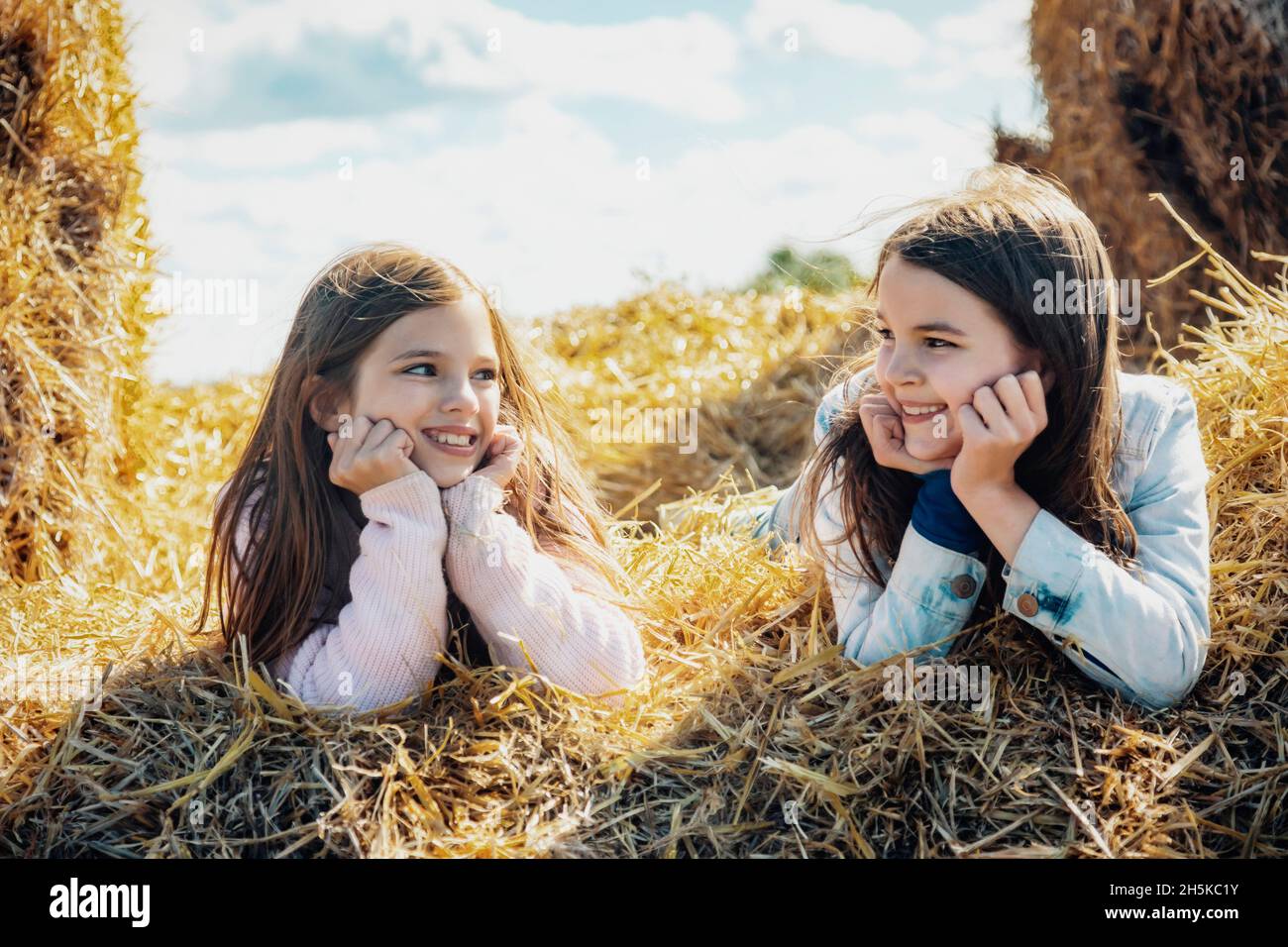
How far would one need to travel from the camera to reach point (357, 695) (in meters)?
2.45

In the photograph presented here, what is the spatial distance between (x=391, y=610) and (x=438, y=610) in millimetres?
114

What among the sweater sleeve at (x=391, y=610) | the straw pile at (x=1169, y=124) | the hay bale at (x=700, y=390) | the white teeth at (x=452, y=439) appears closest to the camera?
the sweater sleeve at (x=391, y=610)

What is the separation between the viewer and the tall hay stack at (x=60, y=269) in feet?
12.3

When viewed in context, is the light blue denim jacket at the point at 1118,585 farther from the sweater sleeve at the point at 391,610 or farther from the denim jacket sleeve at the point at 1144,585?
the sweater sleeve at the point at 391,610

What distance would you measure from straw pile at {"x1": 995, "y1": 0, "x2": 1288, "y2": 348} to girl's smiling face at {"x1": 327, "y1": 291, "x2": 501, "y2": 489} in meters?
3.81

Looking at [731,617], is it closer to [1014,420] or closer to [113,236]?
[1014,420]

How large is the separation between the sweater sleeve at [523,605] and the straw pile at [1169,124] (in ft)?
12.2

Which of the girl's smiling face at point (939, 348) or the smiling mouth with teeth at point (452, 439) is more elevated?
the girl's smiling face at point (939, 348)

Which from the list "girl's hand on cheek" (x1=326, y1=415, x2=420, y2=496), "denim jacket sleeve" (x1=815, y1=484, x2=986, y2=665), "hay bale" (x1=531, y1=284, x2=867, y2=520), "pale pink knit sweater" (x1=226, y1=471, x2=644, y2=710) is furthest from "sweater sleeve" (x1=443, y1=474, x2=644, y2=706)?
"hay bale" (x1=531, y1=284, x2=867, y2=520)

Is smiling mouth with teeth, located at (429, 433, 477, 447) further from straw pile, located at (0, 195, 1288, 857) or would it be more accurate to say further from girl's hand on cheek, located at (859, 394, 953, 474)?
girl's hand on cheek, located at (859, 394, 953, 474)

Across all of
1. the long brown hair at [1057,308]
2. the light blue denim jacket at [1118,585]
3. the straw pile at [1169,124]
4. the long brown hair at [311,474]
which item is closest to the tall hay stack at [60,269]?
the long brown hair at [311,474]

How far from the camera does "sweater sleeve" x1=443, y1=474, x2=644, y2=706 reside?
2498 millimetres
